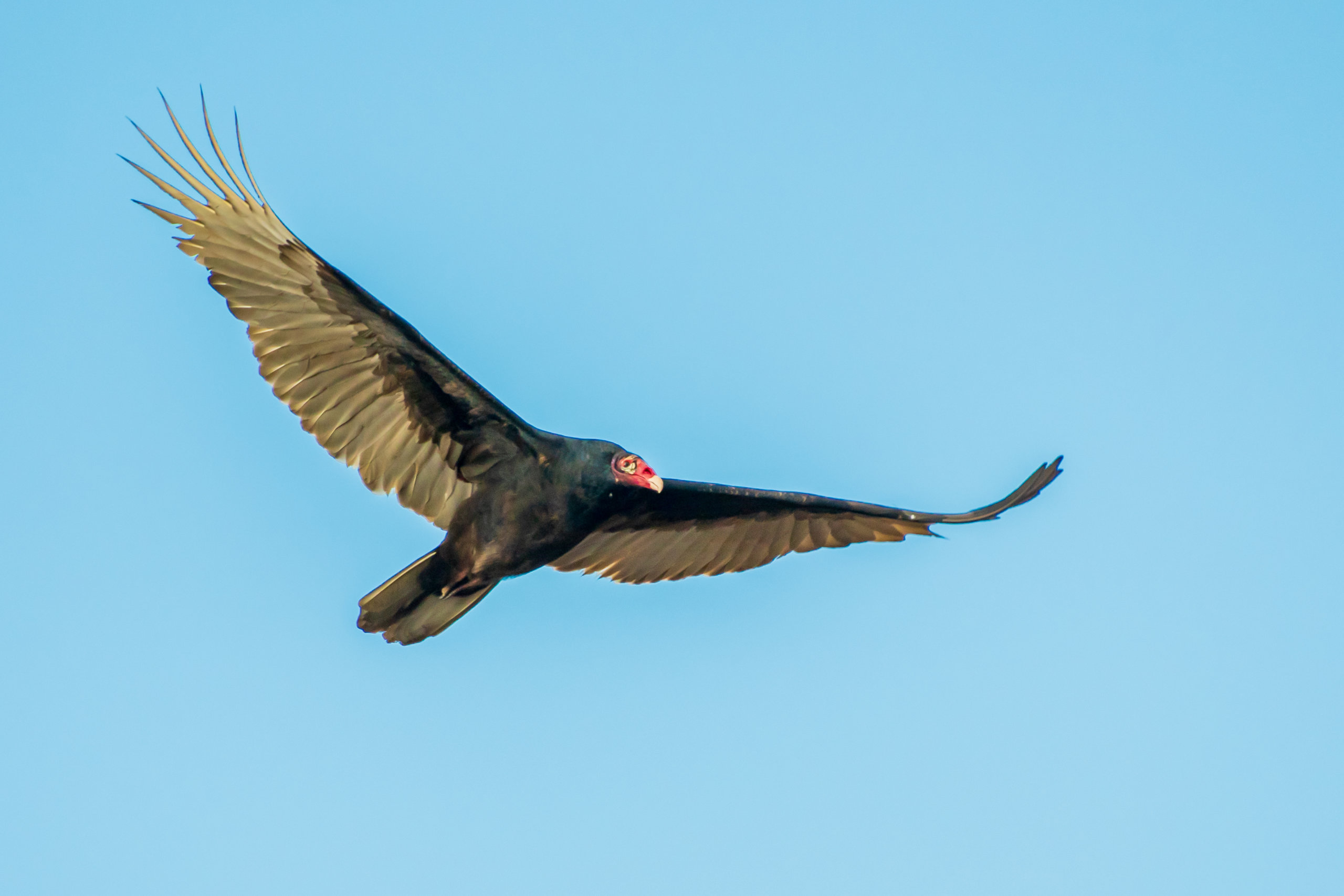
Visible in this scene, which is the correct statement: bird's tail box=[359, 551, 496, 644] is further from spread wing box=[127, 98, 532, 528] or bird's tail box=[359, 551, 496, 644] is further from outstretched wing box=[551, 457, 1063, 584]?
outstretched wing box=[551, 457, 1063, 584]

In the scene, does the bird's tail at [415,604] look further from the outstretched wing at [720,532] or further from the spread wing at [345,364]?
the outstretched wing at [720,532]

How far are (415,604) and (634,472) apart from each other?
1294 millimetres

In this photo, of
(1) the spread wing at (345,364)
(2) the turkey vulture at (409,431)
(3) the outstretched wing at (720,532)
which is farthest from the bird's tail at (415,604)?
(3) the outstretched wing at (720,532)

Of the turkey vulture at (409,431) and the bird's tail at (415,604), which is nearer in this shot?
the turkey vulture at (409,431)

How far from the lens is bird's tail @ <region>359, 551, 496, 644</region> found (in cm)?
700

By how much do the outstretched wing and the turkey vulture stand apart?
1.43ft

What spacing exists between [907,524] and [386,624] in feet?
9.44

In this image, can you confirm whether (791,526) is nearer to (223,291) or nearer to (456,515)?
(456,515)

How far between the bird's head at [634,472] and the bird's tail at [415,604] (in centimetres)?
90

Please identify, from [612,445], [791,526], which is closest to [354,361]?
[612,445]

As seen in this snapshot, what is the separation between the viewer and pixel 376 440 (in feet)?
23.5

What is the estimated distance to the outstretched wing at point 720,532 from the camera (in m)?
7.77

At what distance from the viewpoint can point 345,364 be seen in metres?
6.98

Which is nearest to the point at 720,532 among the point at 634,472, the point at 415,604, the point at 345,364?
the point at 634,472
